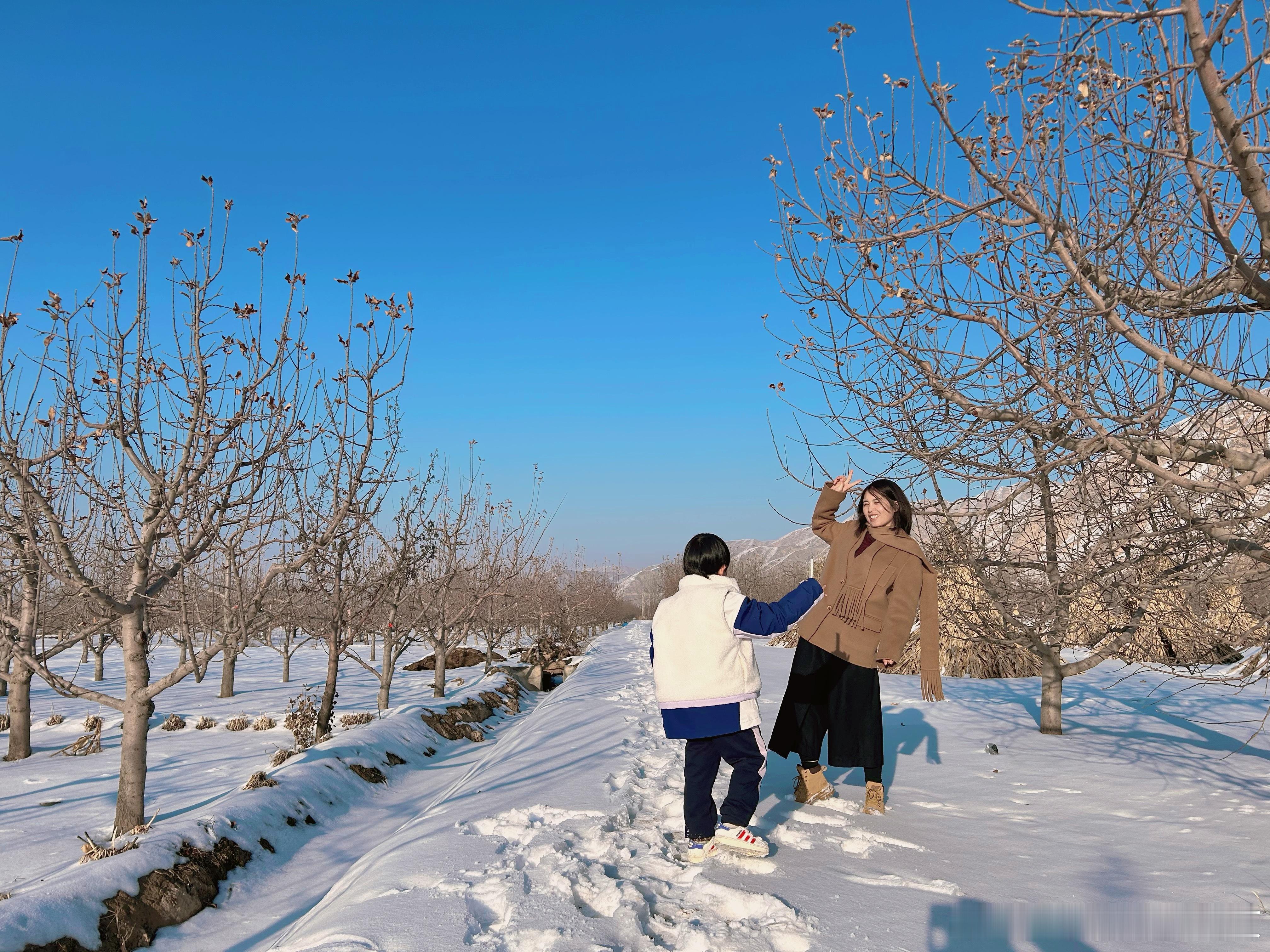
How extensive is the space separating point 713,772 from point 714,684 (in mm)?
432

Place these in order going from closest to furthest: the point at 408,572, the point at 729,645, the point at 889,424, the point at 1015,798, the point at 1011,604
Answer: the point at 729,645
the point at 889,424
the point at 1015,798
the point at 1011,604
the point at 408,572

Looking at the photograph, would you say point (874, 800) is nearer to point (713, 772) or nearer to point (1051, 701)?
point (713, 772)

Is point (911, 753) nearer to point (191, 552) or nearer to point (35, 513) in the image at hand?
point (191, 552)

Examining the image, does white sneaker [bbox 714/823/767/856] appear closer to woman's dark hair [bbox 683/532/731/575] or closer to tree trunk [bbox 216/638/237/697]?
woman's dark hair [bbox 683/532/731/575]

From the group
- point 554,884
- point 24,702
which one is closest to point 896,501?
point 554,884

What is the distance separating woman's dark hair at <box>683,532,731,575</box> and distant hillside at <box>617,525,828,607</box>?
6cm

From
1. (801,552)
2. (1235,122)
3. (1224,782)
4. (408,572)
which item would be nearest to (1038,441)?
(1235,122)

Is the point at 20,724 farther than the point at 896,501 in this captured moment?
Yes

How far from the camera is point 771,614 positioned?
334cm

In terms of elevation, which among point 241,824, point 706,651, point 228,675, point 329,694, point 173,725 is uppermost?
point 706,651

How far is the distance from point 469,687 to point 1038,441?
1318 centimetres

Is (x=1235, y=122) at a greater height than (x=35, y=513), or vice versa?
(x=1235, y=122)

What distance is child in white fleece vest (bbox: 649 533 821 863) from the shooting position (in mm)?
3322

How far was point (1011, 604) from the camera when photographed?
5.03 m
